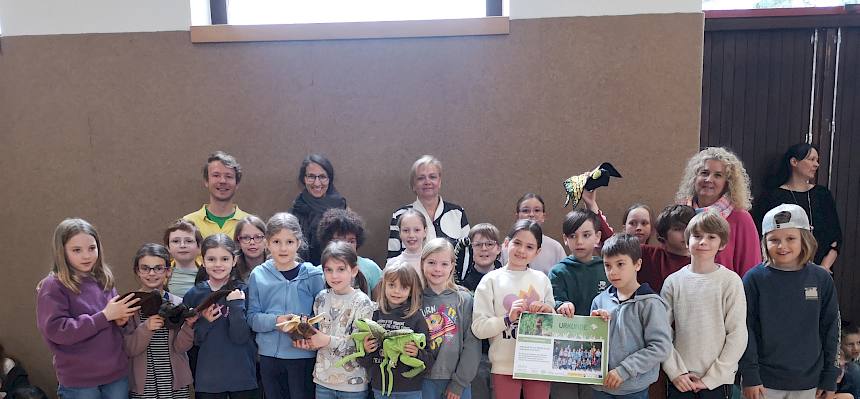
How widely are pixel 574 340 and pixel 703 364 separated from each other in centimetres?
64

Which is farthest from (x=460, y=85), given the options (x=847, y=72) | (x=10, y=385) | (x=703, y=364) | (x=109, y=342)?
(x=10, y=385)

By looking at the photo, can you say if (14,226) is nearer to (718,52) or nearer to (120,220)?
(120,220)

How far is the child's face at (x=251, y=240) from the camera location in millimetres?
3365

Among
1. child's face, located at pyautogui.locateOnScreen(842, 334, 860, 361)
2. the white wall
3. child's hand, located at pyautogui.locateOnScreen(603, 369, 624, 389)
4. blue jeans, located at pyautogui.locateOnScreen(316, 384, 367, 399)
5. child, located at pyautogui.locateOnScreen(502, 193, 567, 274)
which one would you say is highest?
the white wall

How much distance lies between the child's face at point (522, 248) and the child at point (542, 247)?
18.2 inches

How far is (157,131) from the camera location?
14.9 feet

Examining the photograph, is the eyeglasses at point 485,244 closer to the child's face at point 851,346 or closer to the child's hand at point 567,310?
the child's hand at point 567,310

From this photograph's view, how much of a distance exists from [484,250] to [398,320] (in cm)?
74

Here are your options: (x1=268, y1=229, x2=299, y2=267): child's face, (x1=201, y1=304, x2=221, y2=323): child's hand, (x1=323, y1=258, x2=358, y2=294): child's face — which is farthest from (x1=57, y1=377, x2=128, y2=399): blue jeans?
(x1=323, y1=258, x2=358, y2=294): child's face

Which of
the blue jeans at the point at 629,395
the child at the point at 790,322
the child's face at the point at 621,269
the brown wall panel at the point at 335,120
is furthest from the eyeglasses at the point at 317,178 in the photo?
the child at the point at 790,322

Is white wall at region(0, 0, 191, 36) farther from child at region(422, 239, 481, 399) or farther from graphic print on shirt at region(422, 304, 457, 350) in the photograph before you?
graphic print on shirt at region(422, 304, 457, 350)

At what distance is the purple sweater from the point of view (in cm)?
293

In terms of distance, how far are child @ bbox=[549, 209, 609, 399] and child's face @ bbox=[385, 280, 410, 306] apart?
2.66ft

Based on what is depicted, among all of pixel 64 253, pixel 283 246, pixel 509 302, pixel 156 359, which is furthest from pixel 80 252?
pixel 509 302
